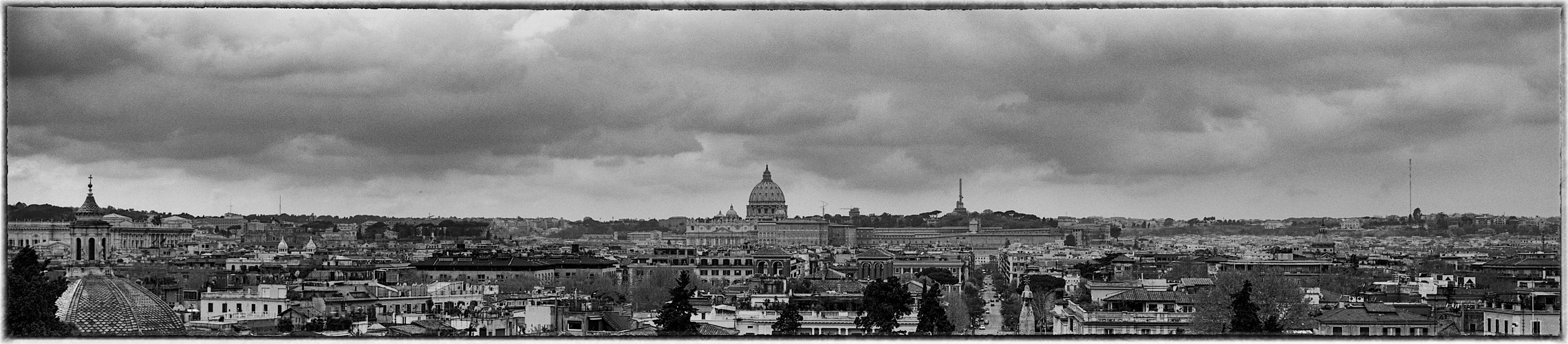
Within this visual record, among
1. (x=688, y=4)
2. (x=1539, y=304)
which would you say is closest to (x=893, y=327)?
(x=1539, y=304)

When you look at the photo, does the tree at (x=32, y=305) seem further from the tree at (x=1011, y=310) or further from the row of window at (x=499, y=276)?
the row of window at (x=499, y=276)

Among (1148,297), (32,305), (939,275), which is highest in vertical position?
(32,305)

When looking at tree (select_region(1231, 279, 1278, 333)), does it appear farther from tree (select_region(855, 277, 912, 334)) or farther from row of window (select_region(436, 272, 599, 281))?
row of window (select_region(436, 272, 599, 281))

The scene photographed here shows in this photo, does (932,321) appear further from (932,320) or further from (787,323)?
(787,323)

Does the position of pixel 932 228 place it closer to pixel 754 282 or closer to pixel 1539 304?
pixel 754 282

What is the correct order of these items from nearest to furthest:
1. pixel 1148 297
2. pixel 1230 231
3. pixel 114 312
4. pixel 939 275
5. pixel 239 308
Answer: pixel 114 312 < pixel 1148 297 < pixel 239 308 < pixel 939 275 < pixel 1230 231

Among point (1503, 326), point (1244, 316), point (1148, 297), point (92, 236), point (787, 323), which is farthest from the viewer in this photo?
point (92, 236)

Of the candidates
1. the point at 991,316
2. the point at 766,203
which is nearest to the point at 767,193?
the point at 766,203

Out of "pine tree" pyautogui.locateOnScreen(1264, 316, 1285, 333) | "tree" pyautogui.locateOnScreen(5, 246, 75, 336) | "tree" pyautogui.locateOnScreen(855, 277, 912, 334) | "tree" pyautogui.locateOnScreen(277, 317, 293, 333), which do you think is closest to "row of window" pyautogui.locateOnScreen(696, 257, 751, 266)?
"tree" pyautogui.locateOnScreen(855, 277, 912, 334)
